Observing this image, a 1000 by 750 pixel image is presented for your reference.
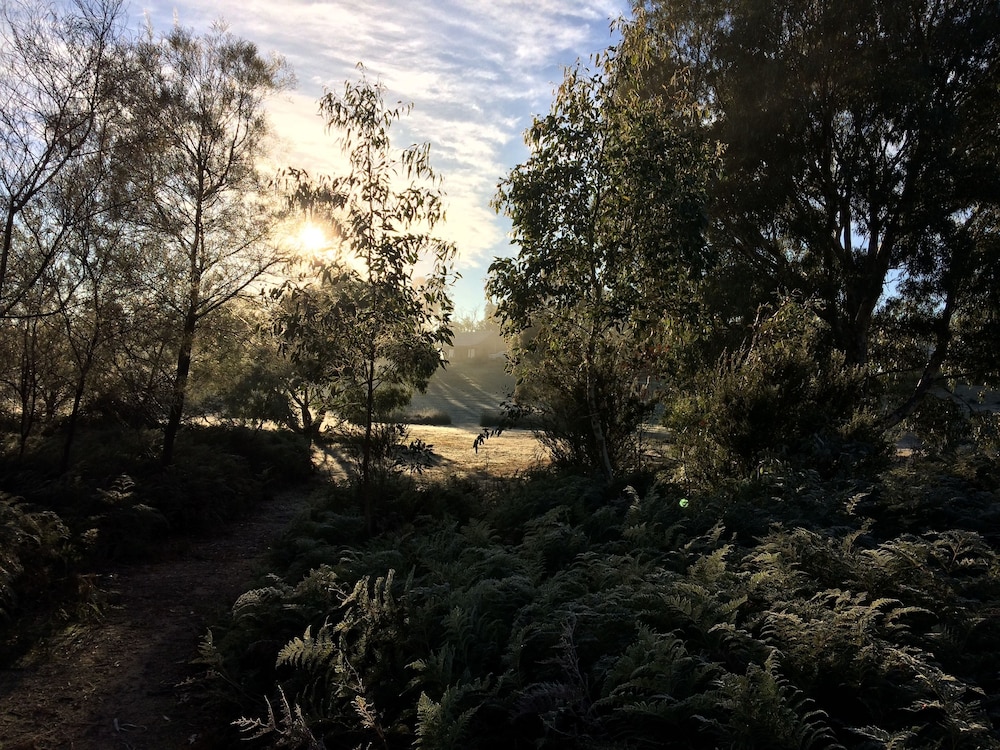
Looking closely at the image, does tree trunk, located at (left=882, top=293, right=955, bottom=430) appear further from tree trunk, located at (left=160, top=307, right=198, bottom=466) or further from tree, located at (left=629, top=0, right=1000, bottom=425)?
tree trunk, located at (left=160, top=307, right=198, bottom=466)

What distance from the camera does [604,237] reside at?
8.69 metres

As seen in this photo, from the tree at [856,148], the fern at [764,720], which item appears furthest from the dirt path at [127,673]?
the tree at [856,148]

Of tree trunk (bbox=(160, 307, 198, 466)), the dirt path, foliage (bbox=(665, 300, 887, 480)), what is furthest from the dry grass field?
the dirt path

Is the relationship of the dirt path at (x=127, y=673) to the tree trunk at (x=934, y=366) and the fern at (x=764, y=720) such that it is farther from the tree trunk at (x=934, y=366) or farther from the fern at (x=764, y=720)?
the tree trunk at (x=934, y=366)

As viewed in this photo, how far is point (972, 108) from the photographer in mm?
14750

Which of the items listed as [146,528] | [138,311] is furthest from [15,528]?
[138,311]

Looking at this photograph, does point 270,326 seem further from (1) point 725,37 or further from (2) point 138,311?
(1) point 725,37

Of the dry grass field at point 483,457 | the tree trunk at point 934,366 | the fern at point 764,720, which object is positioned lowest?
the fern at point 764,720

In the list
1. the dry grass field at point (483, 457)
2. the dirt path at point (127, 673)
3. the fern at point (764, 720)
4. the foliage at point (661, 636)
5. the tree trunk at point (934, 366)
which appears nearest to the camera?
the fern at point (764, 720)

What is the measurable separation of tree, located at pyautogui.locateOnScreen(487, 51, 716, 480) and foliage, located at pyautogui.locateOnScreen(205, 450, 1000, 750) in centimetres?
310

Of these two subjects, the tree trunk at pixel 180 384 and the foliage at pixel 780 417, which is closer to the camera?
the foliage at pixel 780 417

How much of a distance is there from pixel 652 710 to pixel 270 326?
6144 mm

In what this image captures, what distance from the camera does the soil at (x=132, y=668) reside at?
14.2 feet

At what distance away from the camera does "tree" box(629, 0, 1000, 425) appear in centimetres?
1417
